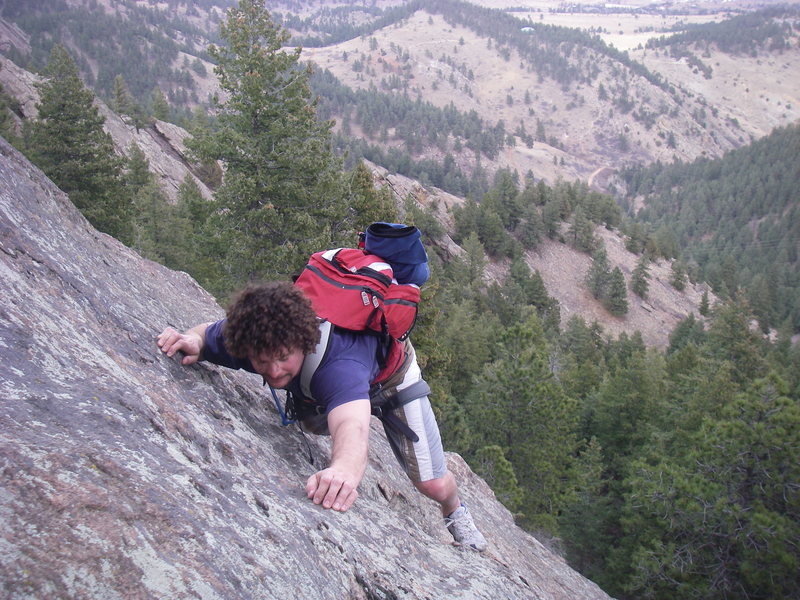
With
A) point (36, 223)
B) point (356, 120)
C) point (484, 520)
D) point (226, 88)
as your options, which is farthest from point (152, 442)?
point (356, 120)

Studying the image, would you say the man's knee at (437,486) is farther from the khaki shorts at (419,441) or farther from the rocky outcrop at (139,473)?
the rocky outcrop at (139,473)

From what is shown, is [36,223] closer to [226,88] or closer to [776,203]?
[226,88]

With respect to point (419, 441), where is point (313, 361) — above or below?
above

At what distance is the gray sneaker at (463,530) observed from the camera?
466cm

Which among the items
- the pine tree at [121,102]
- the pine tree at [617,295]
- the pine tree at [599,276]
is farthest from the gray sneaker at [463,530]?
the pine tree at [599,276]

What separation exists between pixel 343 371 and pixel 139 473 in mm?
1095

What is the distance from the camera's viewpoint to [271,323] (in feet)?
8.98

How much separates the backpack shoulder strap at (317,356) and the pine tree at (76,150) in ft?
58.0

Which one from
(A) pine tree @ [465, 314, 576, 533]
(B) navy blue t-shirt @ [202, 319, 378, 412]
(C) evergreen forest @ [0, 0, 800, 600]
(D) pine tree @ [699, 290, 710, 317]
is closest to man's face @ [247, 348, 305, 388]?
(B) navy blue t-shirt @ [202, 319, 378, 412]

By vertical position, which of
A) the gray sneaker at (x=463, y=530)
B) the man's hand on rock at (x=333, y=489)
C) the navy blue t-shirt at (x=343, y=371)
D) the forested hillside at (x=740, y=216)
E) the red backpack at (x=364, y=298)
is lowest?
the forested hillside at (x=740, y=216)

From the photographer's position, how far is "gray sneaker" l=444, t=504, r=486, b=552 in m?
4.66

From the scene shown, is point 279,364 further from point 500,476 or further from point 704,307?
point 704,307

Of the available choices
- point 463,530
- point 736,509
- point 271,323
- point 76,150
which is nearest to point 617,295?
point 736,509

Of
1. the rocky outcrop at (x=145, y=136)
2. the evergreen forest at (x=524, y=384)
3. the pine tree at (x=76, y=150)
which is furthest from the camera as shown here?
the rocky outcrop at (x=145, y=136)
